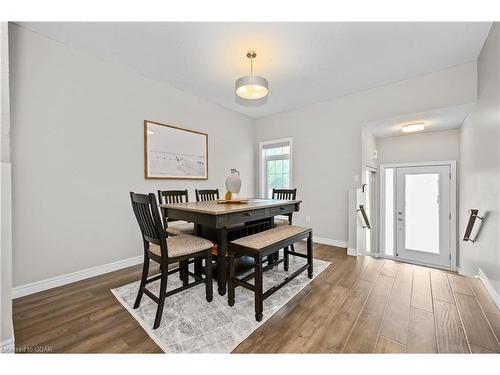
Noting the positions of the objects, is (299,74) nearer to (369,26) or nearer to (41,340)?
(369,26)

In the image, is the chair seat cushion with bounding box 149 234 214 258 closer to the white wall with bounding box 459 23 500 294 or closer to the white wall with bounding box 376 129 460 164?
the white wall with bounding box 459 23 500 294

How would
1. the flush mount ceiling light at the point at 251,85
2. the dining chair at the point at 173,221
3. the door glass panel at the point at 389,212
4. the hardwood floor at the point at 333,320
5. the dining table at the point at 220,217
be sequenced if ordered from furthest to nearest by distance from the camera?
the door glass panel at the point at 389,212
the dining chair at the point at 173,221
the flush mount ceiling light at the point at 251,85
the dining table at the point at 220,217
the hardwood floor at the point at 333,320

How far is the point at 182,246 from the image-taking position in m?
1.75

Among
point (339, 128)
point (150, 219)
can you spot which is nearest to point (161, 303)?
point (150, 219)

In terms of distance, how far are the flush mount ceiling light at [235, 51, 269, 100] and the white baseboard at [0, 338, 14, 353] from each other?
265 centimetres

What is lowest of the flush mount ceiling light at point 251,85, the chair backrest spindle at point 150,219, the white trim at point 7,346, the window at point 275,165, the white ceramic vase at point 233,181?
the white trim at point 7,346

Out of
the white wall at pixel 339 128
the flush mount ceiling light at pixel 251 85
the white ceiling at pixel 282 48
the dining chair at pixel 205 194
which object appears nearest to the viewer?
the white ceiling at pixel 282 48

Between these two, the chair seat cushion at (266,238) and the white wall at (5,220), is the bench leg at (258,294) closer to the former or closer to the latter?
the chair seat cushion at (266,238)

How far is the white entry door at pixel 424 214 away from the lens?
147 inches

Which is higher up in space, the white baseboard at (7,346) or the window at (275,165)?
the window at (275,165)

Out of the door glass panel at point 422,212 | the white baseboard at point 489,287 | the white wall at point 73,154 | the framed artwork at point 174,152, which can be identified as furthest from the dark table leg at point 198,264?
A: the door glass panel at point 422,212

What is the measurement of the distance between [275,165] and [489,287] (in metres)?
3.56

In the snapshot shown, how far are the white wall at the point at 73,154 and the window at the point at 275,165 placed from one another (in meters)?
2.34

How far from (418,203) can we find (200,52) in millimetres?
4532
